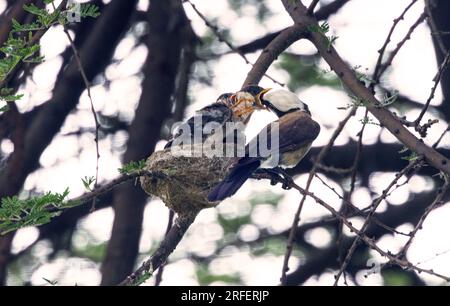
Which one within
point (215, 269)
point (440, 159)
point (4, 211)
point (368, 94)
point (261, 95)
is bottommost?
point (4, 211)

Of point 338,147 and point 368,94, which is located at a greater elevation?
point 338,147

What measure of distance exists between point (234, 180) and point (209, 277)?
2277mm

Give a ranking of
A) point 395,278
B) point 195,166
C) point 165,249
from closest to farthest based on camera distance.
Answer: point 165,249, point 195,166, point 395,278

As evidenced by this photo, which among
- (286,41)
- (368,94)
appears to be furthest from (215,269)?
(368,94)

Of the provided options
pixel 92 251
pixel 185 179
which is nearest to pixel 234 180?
pixel 185 179

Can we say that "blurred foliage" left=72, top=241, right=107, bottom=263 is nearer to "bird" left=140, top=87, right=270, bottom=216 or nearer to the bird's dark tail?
"bird" left=140, top=87, right=270, bottom=216

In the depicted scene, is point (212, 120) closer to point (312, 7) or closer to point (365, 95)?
point (312, 7)

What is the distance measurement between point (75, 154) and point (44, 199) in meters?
3.41

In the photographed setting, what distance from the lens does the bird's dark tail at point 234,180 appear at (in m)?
5.55

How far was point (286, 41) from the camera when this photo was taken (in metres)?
6.15

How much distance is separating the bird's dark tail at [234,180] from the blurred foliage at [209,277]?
A: 1.97m

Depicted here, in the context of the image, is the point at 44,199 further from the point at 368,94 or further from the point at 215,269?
the point at 215,269

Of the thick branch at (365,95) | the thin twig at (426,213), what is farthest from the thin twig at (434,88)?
the thin twig at (426,213)

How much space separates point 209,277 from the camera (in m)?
7.73
